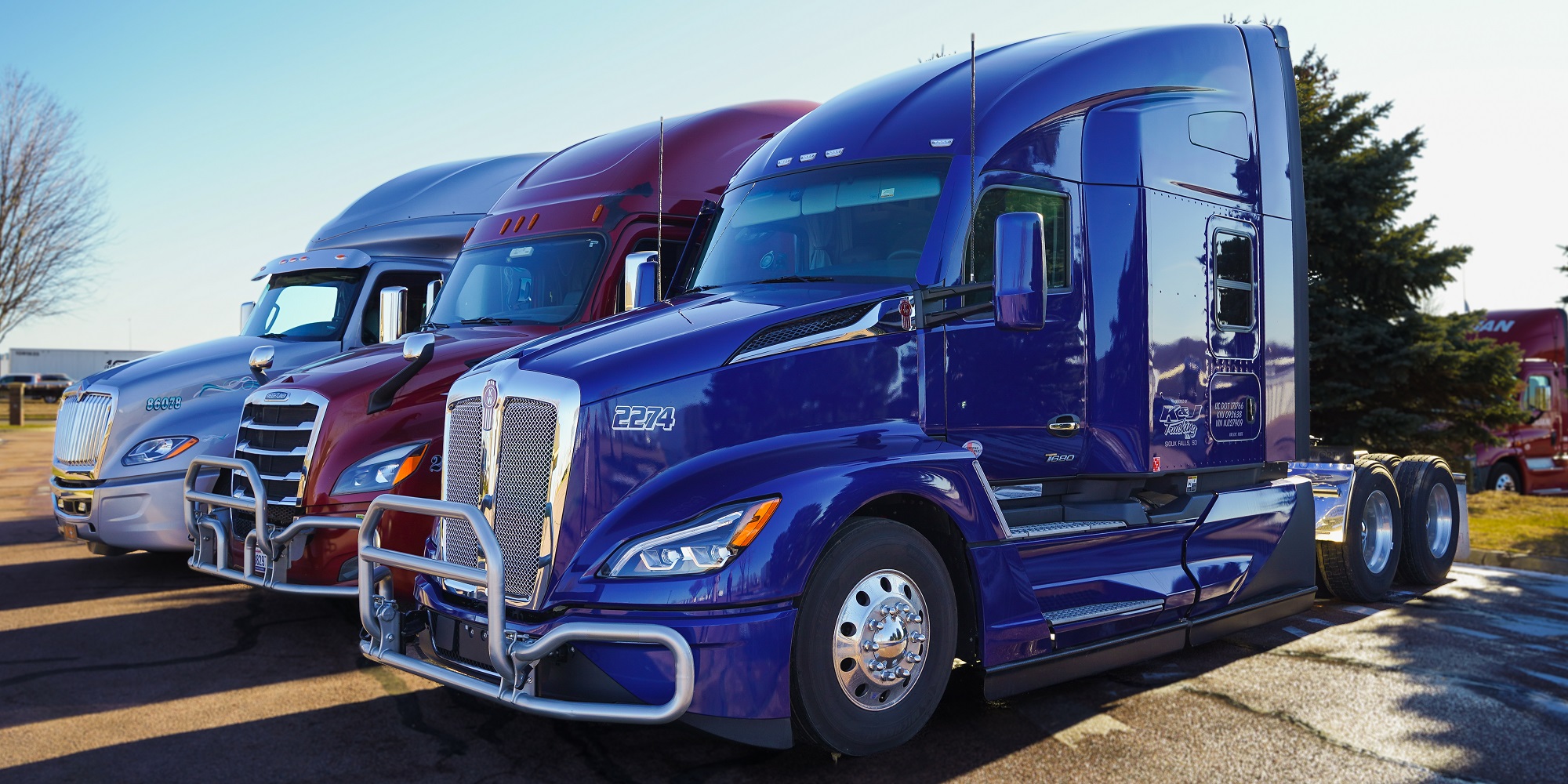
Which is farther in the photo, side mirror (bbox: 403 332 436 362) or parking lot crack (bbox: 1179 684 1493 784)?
side mirror (bbox: 403 332 436 362)

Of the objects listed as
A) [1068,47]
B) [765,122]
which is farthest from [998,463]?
[765,122]

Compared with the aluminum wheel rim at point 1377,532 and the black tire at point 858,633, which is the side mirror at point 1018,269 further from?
the aluminum wheel rim at point 1377,532

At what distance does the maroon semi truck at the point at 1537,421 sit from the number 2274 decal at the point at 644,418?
663 inches

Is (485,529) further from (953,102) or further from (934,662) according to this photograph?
(953,102)

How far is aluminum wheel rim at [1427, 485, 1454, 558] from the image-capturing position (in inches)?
357

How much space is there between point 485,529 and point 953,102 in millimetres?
3138

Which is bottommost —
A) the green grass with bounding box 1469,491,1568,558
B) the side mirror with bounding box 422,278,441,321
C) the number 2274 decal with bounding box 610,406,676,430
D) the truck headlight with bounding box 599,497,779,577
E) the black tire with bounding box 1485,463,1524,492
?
the green grass with bounding box 1469,491,1568,558

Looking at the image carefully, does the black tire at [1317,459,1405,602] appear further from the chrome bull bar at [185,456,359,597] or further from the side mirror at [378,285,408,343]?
the side mirror at [378,285,408,343]

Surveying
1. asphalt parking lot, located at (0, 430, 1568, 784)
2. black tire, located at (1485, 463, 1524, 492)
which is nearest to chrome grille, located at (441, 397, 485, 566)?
asphalt parking lot, located at (0, 430, 1568, 784)

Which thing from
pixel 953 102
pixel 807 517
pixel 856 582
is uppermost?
pixel 953 102

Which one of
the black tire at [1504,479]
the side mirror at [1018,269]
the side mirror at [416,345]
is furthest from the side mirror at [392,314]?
the black tire at [1504,479]

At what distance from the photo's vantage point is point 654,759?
4.61m

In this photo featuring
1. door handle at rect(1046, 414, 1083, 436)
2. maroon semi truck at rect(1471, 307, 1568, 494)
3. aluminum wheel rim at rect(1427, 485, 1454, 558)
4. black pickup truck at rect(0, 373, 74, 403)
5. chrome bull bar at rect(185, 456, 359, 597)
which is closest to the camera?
door handle at rect(1046, 414, 1083, 436)

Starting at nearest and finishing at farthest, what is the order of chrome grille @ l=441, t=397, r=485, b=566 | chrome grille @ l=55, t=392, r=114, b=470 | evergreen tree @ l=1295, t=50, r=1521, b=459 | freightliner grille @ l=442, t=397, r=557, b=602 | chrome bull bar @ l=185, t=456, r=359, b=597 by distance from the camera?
freightliner grille @ l=442, t=397, r=557, b=602 → chrome grille @ l=441, t=397, r=485, b=566 → chrome bull bar @ l=185, t=456, r=359, b=597 → chrome grille @ l=55, t=392, r=114, b=470 → evergreen tree @ l=1295, t=50, r=1521, b=459
